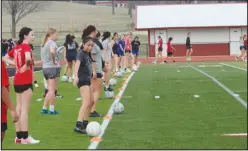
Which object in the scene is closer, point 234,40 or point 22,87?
point 22,87

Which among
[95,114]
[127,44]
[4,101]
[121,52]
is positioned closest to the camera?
[4,101]

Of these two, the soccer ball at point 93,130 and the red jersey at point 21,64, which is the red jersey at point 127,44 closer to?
the soccer ball at point 93,130

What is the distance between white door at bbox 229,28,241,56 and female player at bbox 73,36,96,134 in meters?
35.6

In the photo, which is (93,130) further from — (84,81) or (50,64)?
(50,64)

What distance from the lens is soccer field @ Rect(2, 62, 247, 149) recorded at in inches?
354

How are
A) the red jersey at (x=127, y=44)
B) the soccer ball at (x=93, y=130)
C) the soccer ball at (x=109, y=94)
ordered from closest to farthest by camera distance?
the soccer ball at (x=93, y=130) → the soccer ball at (x=109, y=94) → the red jersey at (x=127, y=44)

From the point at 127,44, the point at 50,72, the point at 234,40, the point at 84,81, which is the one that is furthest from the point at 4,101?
the point at 234,40

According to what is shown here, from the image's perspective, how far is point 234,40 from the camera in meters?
45.1

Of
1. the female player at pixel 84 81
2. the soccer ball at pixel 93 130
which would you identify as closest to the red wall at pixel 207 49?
the female player at pixel 84 81

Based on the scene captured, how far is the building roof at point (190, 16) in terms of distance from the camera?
4497cm

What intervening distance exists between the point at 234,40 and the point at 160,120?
1370 inches

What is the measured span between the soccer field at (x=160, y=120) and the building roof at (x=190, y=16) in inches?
1050

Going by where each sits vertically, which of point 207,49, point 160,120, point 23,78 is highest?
point 23,78

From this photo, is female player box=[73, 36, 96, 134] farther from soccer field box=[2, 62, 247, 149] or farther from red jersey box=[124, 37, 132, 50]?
red jersey box=[124, 37, 132, 50]
